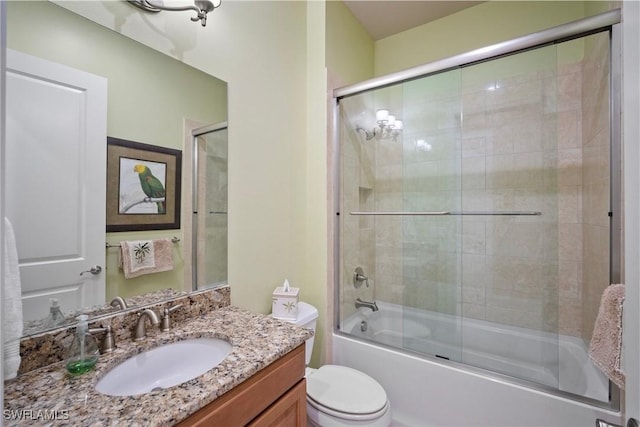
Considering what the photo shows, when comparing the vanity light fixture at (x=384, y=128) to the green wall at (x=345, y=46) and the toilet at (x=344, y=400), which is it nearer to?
the green wall at (x=345, y=46)

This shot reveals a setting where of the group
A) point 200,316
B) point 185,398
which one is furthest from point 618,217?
point 200,316

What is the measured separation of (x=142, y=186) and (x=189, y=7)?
75cm

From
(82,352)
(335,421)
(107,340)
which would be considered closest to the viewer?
(82,352)

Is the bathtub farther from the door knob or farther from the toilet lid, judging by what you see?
the door knob

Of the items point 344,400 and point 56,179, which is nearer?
point 56,179

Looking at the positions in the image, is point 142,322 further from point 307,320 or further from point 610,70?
point 610,70

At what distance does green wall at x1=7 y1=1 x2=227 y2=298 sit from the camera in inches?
32.4

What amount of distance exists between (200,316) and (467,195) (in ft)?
6.15

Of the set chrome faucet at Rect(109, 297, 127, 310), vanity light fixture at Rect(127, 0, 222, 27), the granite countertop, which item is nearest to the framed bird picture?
chrome faucet at Rect(109, 297, 127, 310)

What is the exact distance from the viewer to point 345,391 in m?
1.37

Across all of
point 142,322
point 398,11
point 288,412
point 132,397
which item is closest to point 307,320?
point 288,412

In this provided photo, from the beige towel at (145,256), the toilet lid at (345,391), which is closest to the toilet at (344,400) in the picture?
the toilet lid at (345,391)

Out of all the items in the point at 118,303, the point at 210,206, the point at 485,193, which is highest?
the point at 485,193

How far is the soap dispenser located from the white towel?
0.43 feet
